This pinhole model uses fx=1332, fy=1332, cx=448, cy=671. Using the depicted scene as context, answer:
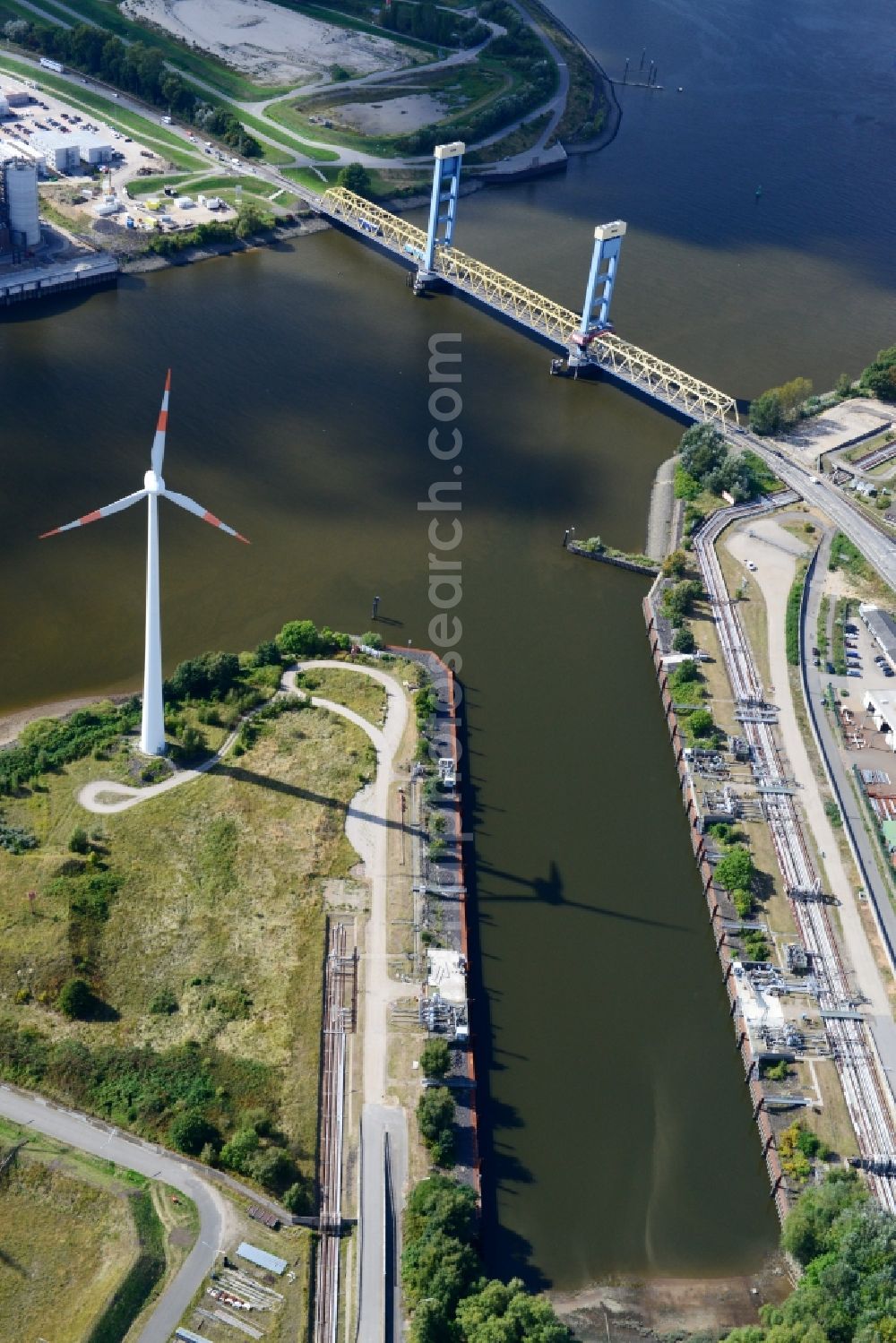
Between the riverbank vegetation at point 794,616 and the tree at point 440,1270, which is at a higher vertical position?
the riverbank vegetation at point 794,616

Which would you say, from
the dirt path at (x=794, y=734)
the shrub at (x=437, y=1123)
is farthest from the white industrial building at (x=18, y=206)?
the shrub at (x=437, y=1123)

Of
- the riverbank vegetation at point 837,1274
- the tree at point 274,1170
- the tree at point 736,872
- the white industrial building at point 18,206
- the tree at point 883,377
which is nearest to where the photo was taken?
the riverbank vegetation at point 837,1274

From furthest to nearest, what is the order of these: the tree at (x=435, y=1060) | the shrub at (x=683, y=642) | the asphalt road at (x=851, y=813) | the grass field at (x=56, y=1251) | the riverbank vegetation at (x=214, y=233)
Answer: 1. the riverbank vegetation at (x=214, y=233)
2. the shrub at (x=683, y=642)
3. the asphalt road at (x=851, y=813)
4. the tree at (x=435, y=1060)
5. the grass field at (x=56, y=1251)

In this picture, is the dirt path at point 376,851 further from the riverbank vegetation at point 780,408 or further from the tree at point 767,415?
the riverbank vegetation at point 780,408

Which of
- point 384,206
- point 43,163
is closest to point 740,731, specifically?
point 384,206

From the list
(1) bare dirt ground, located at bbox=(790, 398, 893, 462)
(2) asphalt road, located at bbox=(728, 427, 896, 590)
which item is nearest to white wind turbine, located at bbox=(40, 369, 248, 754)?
(2) asphalt road, located at bbox=(728, 427, 896, 590)

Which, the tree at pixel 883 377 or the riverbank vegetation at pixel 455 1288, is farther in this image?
the tree at pixel 883 377

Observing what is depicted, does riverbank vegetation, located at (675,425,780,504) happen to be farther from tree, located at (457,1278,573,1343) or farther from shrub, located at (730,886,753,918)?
tree, located at (457,1278,573,1343)
